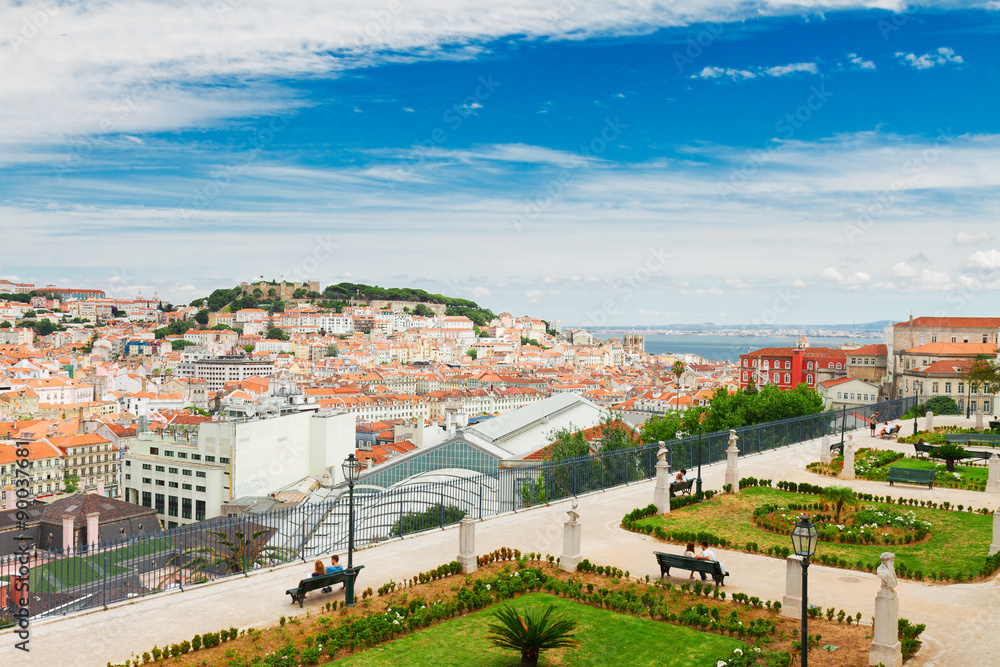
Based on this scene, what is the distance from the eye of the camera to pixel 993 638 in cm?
919

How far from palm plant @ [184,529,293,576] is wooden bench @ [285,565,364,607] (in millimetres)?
1574

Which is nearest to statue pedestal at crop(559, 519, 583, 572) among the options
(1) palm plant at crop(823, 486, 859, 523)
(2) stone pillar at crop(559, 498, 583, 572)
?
(2) stone pillar at crop(559, 498, 583, 572)

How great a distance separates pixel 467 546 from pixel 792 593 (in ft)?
15.7

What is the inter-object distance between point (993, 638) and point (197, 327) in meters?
193

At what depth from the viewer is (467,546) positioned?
11.9 metres

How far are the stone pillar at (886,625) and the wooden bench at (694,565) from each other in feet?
9.51

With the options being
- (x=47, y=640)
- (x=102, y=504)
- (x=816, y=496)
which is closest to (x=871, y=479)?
(x=816, y=496)

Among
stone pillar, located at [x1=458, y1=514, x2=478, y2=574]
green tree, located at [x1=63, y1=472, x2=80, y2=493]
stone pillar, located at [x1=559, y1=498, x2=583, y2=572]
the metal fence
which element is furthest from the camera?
green tree, located at [x1=63, y1=472, x2=80, y2=493]

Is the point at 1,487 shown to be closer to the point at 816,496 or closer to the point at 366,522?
the point at 366,522

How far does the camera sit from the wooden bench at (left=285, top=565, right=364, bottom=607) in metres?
10.3

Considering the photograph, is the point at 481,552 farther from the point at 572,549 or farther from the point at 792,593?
the point at 792,593

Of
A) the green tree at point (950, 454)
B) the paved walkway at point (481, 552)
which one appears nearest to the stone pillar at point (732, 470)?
the paved walkway at point (481, 552)

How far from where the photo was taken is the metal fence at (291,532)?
10.7m

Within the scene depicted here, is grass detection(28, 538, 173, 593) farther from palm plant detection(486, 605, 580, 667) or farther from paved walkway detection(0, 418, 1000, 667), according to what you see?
palm plant detection(486, 605, 580, 667)
